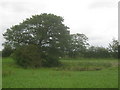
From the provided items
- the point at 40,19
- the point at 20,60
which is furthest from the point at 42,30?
the point at 20,60

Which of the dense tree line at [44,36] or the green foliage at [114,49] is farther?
the green foliage at [114,49]

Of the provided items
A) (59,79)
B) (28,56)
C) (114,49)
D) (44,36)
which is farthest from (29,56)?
(114,49)

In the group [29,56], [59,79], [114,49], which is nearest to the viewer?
[59,79]

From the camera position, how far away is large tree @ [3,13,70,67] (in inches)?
1528

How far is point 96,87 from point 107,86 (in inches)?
34.8

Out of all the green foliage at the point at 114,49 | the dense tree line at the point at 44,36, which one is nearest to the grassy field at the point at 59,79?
the dense tree line at the point at 44,36

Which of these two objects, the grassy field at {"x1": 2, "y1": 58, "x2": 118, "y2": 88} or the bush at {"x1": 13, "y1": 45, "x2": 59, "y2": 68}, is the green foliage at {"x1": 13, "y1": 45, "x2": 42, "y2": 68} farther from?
the grassy field at {"x1": 2, "y1": 58, "x2": 118, "y2": 88}

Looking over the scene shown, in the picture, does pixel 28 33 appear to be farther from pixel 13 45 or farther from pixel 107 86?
pixel 107 86

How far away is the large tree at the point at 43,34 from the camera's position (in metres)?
38.8

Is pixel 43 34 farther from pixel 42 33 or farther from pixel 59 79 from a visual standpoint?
pixel 59 79

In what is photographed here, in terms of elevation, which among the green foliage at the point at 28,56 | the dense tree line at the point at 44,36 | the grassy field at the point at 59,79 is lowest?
the grassy field at the point at 59,79

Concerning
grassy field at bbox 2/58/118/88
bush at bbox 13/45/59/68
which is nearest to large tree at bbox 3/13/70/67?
bush at bbox 13/45/59/68

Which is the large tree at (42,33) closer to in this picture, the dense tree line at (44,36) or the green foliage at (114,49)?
the dense tree line at (44,36)

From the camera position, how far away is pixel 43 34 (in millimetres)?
39156
